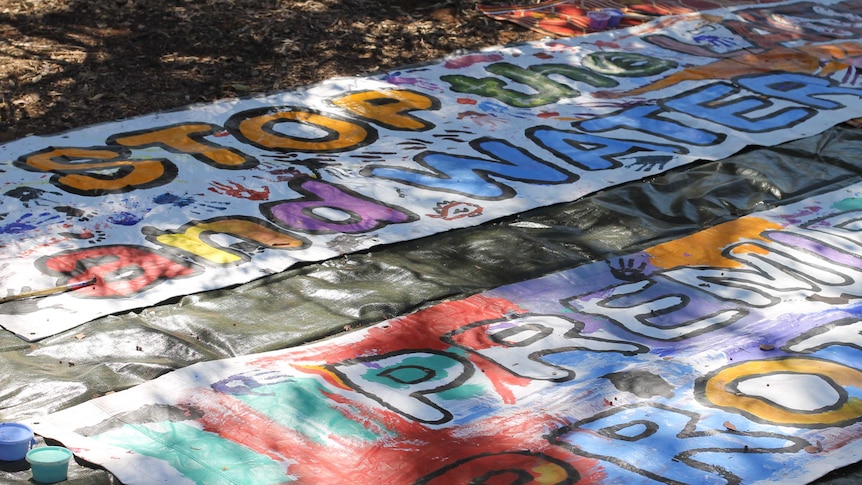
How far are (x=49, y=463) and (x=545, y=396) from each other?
1.70m

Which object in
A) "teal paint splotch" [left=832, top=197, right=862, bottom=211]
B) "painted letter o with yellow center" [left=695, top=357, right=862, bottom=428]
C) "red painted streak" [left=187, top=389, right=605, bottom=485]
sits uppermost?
"teal paint splotch" [left=832, top=197, right=862, bottom=211]

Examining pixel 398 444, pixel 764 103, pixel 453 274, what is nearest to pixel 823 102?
pixel 764 103

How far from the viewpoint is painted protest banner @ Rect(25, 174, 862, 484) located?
11.1 ft

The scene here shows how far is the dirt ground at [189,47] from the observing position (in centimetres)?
669

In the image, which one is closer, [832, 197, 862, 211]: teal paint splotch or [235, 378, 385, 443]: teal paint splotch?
[235, 378, 385, 443]: teal paint splotch

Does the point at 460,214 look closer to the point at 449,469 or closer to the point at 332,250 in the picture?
the point at 332,250

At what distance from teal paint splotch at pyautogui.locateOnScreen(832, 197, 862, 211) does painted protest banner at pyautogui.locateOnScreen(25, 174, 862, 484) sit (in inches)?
34.5

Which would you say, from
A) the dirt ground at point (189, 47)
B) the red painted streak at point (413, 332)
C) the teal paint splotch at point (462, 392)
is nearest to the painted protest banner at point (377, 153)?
the dirt ground at point (189, 47)

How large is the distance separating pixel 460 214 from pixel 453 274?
2.20 feet

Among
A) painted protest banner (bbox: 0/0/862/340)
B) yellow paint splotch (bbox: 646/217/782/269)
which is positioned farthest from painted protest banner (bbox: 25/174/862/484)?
painted protest banner (bbox: 0/0/862/340)

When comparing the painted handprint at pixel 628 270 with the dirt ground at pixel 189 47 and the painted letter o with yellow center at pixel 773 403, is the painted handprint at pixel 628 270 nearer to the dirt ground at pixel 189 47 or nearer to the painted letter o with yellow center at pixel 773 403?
the painted letter o with yellow center at pixel 773 403

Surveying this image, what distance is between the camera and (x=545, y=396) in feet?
12.6

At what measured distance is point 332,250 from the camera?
4910 millimetres

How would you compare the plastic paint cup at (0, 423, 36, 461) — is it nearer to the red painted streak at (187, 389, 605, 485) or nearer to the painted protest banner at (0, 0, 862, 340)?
the red painted streak at (187, 389, 605, 485)
